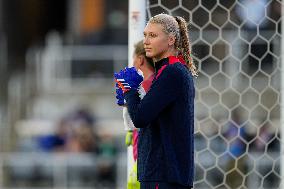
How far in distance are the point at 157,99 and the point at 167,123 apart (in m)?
0.12

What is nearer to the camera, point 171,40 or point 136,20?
point 171,40

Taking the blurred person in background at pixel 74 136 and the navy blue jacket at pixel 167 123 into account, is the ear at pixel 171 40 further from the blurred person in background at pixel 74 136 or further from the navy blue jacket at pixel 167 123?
the blurred person in background at pixel 74 136

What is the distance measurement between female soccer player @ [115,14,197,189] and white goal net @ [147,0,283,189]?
1.19 m

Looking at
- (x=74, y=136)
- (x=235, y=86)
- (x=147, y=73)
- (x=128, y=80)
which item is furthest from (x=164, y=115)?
(x=74, y=136)

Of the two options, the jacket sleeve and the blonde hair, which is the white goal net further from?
the jacket sleeve

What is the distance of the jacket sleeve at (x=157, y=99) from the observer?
3.82m

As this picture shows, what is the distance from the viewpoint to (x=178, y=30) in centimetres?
399

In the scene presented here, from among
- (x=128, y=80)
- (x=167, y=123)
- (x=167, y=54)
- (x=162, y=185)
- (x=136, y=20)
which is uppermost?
(x=136, y=20)

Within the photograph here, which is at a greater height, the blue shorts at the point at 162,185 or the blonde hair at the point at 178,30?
the blonde hair at the point at 178,30

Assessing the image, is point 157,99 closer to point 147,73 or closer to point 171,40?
point 171,40

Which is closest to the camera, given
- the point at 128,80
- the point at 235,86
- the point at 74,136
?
the point at 128,80

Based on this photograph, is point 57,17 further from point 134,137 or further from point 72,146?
point 134,137

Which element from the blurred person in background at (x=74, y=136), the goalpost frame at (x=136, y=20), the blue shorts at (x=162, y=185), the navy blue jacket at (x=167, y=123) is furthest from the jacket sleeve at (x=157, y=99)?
the blurred person in background at (x=74, y=136)

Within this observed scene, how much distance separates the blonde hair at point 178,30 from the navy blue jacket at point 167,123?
0.40ft
